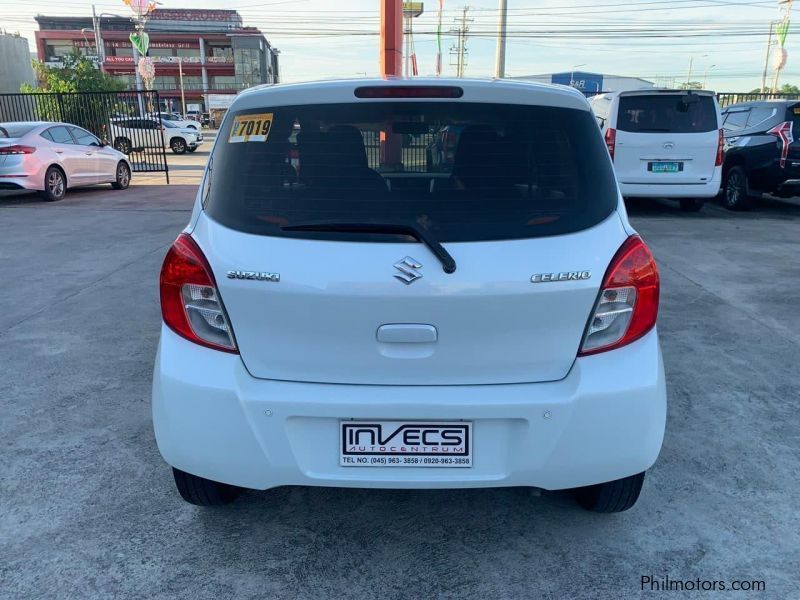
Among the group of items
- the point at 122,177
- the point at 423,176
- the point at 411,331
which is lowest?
the point at 122,177

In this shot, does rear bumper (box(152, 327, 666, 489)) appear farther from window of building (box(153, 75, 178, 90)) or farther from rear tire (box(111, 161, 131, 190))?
window of building (box(153, 75, 178, 90))

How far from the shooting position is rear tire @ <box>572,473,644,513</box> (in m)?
2.56

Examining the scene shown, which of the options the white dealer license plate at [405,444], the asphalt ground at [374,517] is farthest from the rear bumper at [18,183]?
the white dealer license plate at [405,444]

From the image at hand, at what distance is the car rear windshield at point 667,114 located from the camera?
994 cm

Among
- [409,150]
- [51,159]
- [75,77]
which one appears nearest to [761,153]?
[409,150]

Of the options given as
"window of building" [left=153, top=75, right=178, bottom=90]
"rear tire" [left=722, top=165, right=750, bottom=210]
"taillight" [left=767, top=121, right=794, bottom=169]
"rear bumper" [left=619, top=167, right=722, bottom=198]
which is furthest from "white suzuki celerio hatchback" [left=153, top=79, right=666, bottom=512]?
"window of building" [left=153, top=75, right=178, bottom=90]

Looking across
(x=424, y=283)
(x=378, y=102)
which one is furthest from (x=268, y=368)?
(x=378, y=102)

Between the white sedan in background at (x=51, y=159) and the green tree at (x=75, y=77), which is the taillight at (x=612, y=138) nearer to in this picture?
the white sedan in background at (x=51, y=159)

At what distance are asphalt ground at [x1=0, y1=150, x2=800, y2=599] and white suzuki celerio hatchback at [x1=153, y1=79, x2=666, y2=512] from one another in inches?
16.1

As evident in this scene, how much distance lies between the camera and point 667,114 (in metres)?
10.0

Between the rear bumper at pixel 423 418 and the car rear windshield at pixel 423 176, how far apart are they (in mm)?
501

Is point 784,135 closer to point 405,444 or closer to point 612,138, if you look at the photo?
point 612,138

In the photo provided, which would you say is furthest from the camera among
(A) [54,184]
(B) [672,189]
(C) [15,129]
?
(A) [54,184]

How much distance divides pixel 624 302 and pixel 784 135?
9.64 m
